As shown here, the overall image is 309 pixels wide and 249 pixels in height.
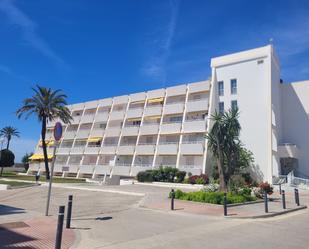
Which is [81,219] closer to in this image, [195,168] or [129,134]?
[195,168]

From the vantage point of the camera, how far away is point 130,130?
171 ft

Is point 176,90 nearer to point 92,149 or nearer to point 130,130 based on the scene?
point 130,130

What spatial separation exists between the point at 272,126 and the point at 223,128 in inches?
715

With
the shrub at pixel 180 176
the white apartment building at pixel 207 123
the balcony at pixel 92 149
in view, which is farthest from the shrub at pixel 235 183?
the balcony at pixel 92 149

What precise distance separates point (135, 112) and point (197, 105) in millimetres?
11680

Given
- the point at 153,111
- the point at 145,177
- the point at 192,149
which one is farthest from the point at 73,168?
the point at 192,149

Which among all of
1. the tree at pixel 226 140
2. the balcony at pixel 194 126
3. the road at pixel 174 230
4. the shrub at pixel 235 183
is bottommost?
the road at pixel 174 230

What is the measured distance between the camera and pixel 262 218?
578 inches

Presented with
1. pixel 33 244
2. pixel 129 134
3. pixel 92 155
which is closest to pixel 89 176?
pixel 92 155

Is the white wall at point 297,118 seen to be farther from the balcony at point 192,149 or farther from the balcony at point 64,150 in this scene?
the balcony at point 64,150

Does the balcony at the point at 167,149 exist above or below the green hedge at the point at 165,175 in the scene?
above

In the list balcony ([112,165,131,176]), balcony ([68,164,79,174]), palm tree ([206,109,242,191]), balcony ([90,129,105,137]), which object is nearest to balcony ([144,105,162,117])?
balcony ([112,165,131,176])

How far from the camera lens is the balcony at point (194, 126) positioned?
143ft

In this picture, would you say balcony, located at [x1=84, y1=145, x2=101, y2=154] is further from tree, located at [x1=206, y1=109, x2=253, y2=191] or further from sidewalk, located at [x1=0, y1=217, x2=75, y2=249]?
sidewalk, located at [x1=0, y1=217, x2=75, y2=249]
